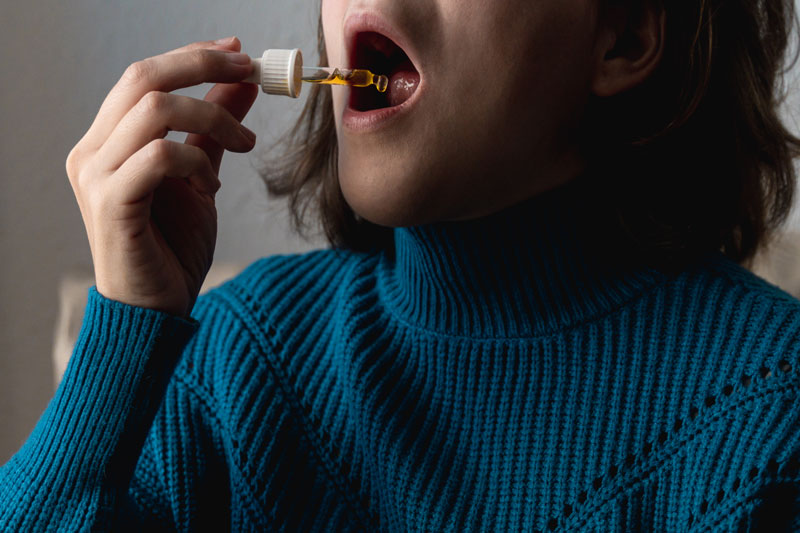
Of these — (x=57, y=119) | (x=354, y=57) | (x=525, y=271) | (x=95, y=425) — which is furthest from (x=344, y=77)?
(x=57, y=119)

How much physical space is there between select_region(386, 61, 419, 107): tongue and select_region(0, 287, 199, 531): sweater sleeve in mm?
305

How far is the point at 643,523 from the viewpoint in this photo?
0.73 m

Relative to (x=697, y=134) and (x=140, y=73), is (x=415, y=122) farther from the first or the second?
(x=697, y=134)

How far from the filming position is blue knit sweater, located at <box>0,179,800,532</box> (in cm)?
71

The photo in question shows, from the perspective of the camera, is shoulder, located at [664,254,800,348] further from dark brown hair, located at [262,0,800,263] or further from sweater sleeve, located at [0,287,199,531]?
Answer: sweater sleeve, located at [0,287,199,531]

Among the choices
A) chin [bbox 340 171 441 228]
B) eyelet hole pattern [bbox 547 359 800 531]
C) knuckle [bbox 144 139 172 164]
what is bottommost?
eyelet hole pattern [bbox 547 359 800 531]

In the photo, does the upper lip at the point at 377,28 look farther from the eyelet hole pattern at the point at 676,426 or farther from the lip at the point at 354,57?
the eyelet hole pattern at the point at 676,426

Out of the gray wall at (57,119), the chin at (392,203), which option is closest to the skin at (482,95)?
the chin at (392,203)

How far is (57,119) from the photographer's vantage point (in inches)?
49.5

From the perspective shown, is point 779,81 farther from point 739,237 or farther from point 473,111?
point 473,111

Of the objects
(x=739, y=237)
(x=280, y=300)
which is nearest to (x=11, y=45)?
(x=280, y=300)

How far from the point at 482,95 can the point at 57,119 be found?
2.76ft

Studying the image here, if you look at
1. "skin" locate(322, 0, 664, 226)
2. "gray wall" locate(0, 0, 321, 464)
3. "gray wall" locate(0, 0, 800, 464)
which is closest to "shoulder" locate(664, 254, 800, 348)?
"skin" locate(322, 0, 664, 226)

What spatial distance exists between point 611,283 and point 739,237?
0.27m
